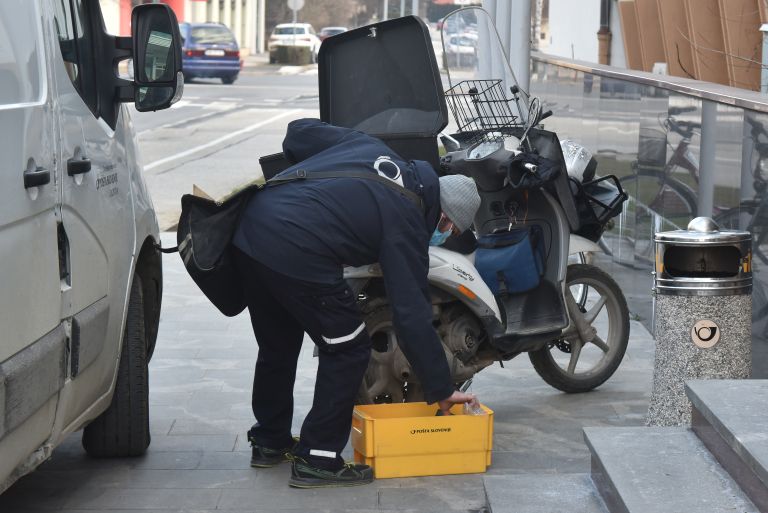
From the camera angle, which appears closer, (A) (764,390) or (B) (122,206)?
(A) (764,390)

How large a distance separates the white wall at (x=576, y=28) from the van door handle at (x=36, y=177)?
55.1 feet

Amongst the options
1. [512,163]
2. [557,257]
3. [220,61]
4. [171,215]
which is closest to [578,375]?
[557,257]

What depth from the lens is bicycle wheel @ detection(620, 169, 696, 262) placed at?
26.6 feet

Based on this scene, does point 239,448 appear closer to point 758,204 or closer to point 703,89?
point 758,204

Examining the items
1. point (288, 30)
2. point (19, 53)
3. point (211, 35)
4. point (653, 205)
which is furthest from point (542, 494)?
point (288, 30)

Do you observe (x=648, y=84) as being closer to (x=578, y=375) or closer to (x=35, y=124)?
(x=578, y=375)

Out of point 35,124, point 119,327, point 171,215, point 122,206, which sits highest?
point 35,124

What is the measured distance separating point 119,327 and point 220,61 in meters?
37.2

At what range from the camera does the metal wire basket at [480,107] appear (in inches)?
257

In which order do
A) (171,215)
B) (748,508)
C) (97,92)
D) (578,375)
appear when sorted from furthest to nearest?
(171,215) → (578,375) → (97,92) → (748,508)

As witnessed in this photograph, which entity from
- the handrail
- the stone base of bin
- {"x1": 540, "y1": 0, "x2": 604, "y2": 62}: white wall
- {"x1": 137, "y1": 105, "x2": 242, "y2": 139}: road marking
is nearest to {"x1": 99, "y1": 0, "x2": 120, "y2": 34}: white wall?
{"x1": 137, "y1": 105, "x2": 242, "y2": 139}: road marking

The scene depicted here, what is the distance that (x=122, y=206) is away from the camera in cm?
550

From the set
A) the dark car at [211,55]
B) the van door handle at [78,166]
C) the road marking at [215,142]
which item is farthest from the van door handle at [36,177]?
the dark car at [211,55]

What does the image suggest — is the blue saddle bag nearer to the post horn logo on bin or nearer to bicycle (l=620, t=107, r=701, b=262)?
the post horn logo on bin
